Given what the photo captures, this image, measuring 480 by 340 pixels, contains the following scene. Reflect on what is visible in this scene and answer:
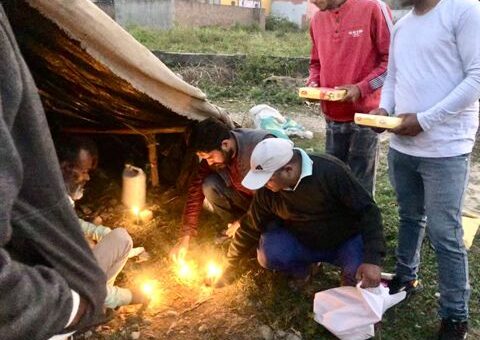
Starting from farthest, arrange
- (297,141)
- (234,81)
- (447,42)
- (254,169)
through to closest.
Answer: (234,81) < (297,141) < (254,169) < (447,42)

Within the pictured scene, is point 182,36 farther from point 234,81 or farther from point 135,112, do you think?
point 135,112

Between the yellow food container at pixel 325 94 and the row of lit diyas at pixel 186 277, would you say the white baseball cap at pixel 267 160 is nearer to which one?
the yellow food container at pixel 325 94

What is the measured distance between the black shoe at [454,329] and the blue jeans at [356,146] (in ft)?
3.82

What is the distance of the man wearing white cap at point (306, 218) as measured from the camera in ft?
8.02

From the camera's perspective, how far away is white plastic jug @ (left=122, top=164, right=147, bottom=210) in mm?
4012

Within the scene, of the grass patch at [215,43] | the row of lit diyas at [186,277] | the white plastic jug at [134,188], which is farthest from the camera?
the grass patch at [215,43]

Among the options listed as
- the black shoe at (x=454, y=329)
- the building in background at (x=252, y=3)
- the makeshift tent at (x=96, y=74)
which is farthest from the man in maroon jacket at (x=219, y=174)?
the building in background at (x=252, y=3)

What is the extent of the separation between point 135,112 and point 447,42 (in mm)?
2223

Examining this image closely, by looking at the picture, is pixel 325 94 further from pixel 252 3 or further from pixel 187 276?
pixel 252 3

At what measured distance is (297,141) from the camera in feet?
21.3

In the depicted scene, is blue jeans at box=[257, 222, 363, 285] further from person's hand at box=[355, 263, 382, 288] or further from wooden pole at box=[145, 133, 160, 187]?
wooden pole at box=[145, 133, 160, 187]

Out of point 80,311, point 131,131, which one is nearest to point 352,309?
point 80,311

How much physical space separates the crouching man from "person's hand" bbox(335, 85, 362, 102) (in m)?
1.66

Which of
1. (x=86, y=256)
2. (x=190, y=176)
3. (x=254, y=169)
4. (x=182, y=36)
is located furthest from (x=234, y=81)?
(x=86, y=256)
